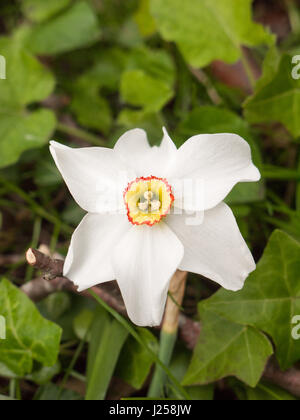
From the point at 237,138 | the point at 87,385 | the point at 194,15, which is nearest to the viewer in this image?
the point at 237,138

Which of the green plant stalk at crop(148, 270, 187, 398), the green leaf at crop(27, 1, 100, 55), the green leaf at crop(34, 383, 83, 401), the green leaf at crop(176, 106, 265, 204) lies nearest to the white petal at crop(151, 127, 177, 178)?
the green plant stalk at crop(148, 270, 187, 398)

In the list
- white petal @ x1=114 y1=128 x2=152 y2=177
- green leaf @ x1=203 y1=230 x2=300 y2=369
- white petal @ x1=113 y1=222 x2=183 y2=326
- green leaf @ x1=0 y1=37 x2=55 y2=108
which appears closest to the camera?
white petal @ x1=113 y1=222 x2=183 y2=326

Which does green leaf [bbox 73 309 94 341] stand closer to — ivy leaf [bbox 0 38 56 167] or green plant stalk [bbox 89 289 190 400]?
green plant stalk [bbox 89 289 190 400]

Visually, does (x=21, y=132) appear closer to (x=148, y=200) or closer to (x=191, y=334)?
(x=148, y=200)

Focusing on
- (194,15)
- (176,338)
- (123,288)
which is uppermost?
Answer: (194,15)

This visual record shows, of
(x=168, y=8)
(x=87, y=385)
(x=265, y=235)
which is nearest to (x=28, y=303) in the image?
(x=87, y=385)

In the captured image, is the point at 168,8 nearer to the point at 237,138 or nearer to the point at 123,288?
the point at 237,138

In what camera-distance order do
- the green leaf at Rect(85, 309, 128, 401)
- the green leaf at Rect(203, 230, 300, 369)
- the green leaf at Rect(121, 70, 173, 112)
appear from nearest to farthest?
the green leaf at Rect(203, 230, 300, 369) < the green leaf at Rect(85, 309, 128, 401) < the green leaf at Rect(121, 70, 173, 112)
